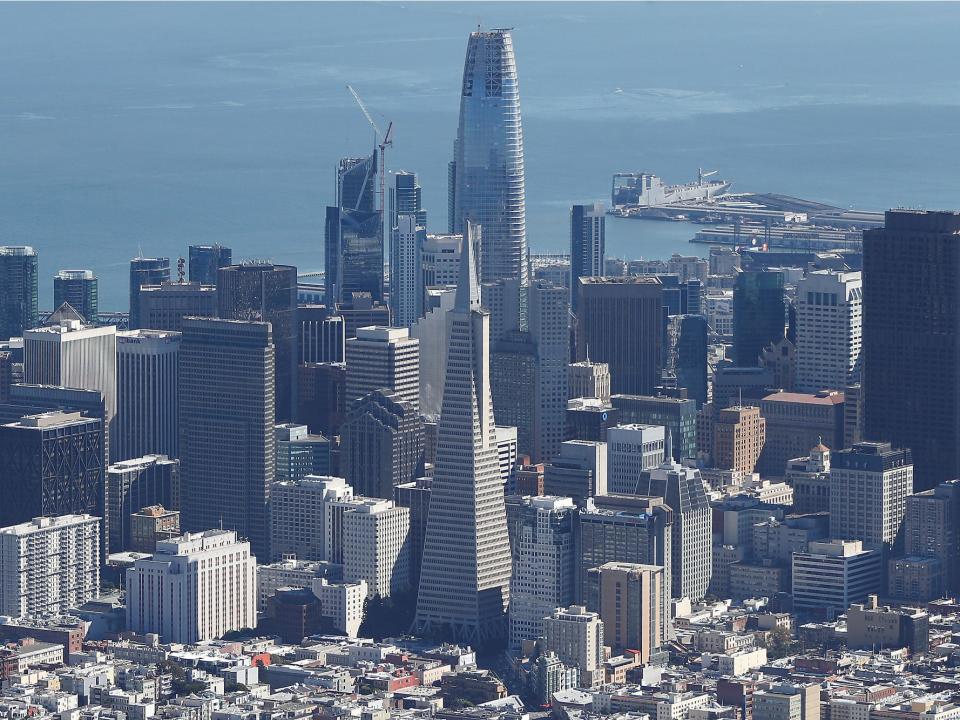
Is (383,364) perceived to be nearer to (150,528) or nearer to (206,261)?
(150,528)

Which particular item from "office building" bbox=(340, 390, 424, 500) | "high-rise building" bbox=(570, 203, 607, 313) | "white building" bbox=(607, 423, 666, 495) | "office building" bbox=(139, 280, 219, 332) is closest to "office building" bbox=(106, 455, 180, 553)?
"office building" bbox=(340, 390, 424, 500)

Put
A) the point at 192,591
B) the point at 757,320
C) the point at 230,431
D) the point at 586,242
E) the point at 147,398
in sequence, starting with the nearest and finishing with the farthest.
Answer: the point at 192,591, the point at 230,431, the point at 147,398, the point at 757,320, the point at 586,242

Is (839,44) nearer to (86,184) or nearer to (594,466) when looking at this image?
(86,184)

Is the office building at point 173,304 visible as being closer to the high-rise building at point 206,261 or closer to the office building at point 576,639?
the high-rise building at point 206,261

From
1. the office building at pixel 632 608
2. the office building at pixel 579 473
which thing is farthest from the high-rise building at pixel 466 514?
the office building at pixel 579 473

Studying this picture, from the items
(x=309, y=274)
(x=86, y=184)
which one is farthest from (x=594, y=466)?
(x=86, y=184)

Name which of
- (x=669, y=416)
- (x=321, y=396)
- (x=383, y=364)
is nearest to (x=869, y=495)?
(x=669, y=416)

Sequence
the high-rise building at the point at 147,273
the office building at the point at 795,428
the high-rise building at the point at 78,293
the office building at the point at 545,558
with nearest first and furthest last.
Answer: the office building at the point at 545,558
the office building at the point at 795,428
the high-rise building at the point at 78,293
the high-rise building at the point at 147,273
